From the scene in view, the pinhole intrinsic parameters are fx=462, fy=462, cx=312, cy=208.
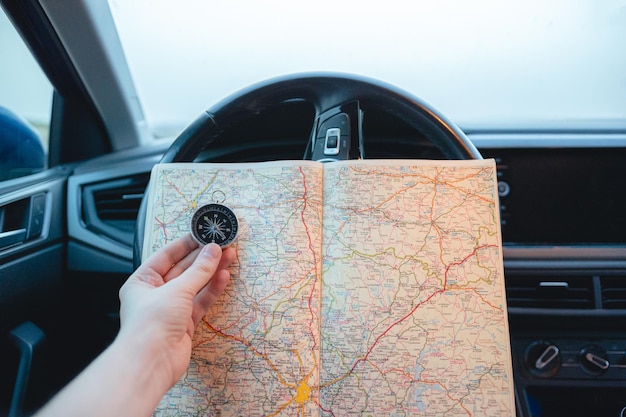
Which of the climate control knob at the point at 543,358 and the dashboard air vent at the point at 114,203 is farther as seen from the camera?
the dashboard air vent at the point at 114,203

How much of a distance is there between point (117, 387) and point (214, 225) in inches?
13.9

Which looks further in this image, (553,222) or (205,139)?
(553,222)

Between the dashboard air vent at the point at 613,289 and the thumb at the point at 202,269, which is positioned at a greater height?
the thumb at the point at 202,269

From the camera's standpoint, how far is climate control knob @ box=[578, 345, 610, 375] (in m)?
1.27

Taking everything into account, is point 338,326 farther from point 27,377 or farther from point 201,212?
point 27,377

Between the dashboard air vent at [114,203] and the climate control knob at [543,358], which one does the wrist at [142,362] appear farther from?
the climate control knob at [543,358]

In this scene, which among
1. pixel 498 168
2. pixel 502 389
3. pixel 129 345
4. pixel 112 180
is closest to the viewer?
pixel 129 345

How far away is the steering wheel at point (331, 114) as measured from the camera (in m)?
0.99

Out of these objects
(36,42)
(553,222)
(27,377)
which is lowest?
(27,377)

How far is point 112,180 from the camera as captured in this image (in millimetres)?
1522

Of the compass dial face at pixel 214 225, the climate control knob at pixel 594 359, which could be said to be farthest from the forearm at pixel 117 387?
the climate control knob at pixel 594 359

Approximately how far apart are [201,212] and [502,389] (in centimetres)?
68

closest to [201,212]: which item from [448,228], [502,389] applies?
[448,228]

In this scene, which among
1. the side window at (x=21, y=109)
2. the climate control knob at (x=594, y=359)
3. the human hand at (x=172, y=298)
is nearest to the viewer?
the human hand at (x=172, y=298)
